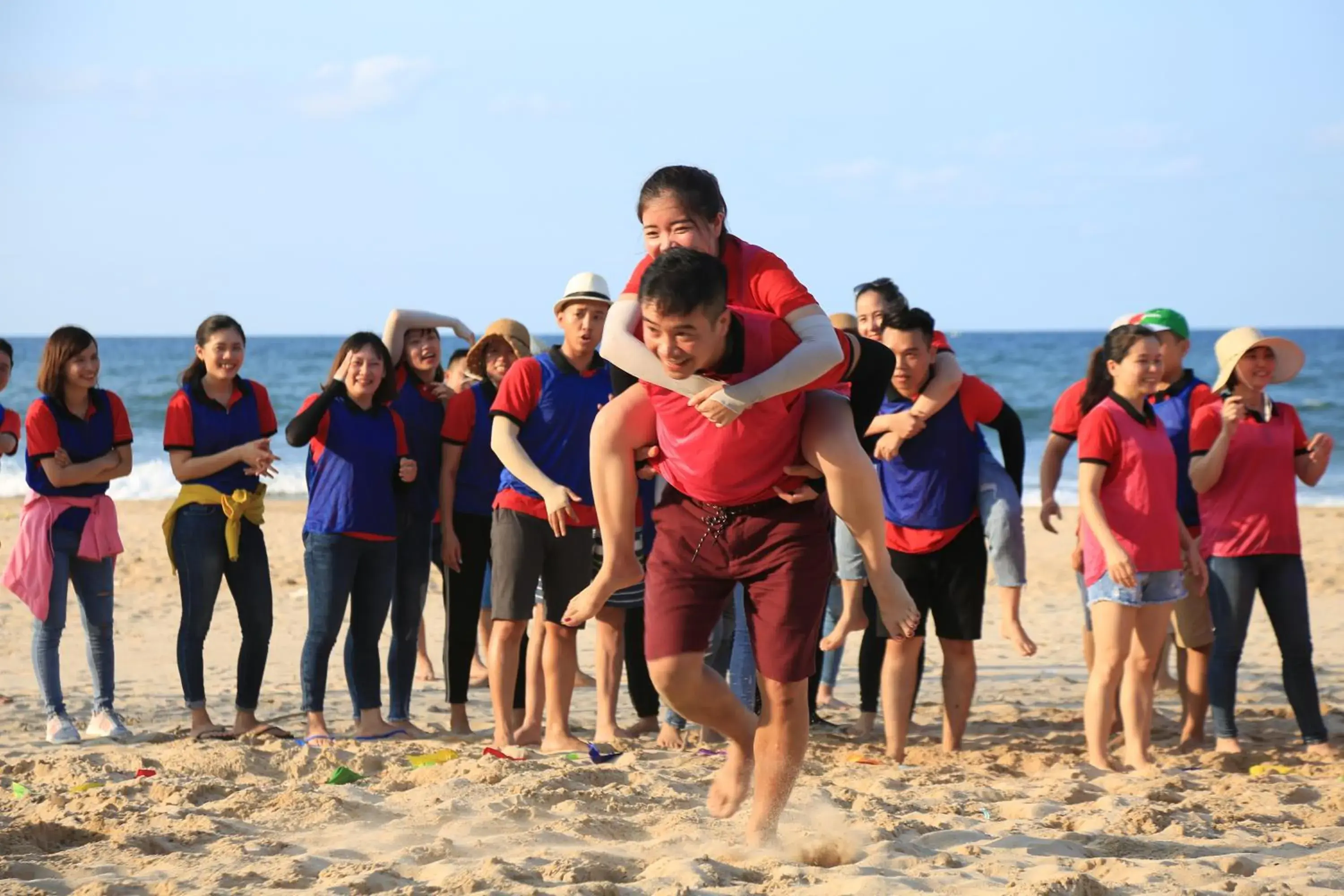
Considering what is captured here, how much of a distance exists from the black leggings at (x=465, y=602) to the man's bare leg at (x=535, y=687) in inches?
4.2

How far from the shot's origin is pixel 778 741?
4.64m

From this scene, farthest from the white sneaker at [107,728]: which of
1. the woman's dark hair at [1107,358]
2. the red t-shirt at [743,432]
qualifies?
the woman's dark hair at [1107,358]

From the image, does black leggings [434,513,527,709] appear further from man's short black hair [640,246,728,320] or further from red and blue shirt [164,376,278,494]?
man's short black hair [640,246,728,320]

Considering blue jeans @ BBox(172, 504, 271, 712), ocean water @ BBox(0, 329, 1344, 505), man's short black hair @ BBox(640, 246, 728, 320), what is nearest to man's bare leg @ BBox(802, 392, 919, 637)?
man's short black hair @ BBox(640, 246, 728, 320)

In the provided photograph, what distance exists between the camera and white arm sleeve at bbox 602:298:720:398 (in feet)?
14.0

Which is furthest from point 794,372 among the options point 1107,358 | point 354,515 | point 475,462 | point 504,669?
point 475,462

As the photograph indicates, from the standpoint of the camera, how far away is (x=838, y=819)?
16.6 ft

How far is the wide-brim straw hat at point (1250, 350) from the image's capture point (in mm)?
6980

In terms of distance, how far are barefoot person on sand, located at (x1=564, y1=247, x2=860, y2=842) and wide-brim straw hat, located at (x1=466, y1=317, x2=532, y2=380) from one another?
130 inches

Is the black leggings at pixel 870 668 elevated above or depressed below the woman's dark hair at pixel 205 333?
below

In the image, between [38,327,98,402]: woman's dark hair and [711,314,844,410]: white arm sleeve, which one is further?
[38,327,98,402]: woman's dark hair

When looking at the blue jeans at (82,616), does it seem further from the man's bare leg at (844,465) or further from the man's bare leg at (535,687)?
the man's bare leg at (844,465)

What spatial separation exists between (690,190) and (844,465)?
37.7 inches

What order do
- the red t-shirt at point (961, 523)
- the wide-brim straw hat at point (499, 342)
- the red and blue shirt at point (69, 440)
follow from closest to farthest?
the red t-shirt at point (961, 523)
the red and blue shirt at point (69, 440)
the wide-brim straw hat at point (499, 342)
